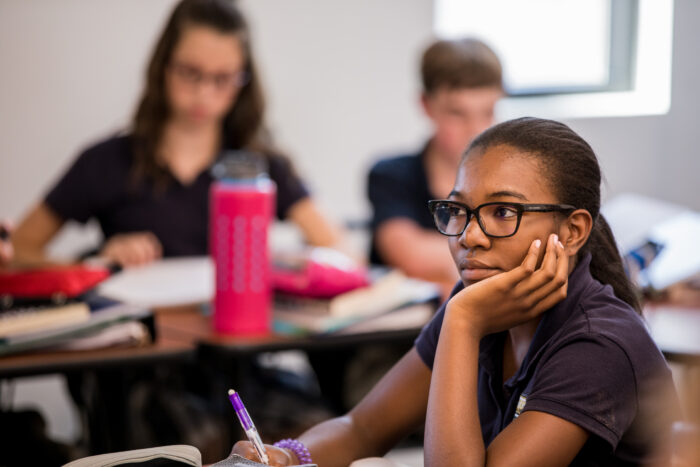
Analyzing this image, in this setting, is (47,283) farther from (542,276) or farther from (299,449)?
(542,276)

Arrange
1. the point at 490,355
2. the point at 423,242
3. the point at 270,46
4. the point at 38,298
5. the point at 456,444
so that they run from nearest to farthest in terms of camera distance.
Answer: the point at 456,444, the point at 490,355, the point at 38,298, the point at 423,242, the point at 270,46

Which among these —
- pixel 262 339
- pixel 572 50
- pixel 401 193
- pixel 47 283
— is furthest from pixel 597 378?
pixel 572 50

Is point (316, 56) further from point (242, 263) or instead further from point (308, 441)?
point (308, 441)

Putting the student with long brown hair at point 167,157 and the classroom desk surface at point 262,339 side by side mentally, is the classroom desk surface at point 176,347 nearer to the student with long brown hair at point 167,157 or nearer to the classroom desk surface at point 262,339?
the classroom desk surface at point 262,339

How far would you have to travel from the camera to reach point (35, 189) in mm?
3736

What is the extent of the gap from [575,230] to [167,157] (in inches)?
71.5

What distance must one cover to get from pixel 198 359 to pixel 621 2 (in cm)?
314

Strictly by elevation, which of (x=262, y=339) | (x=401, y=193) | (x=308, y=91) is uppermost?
(x=308, y=91)

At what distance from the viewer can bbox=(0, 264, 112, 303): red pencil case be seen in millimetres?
1771

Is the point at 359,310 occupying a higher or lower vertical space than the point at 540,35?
lower

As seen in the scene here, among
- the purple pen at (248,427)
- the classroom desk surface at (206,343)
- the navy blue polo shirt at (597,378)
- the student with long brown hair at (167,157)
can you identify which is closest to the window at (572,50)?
the student with long brown hair at (167,157)

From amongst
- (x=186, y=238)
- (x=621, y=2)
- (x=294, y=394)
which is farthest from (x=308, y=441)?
(x=621, y=2)

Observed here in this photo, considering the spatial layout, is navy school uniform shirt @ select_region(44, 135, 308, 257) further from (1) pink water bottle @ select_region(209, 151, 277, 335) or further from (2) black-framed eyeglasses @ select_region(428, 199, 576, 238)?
(2) black-framed eyeglasses @ select_region(428, 199, 576, 238)

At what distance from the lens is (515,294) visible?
1113 mm
